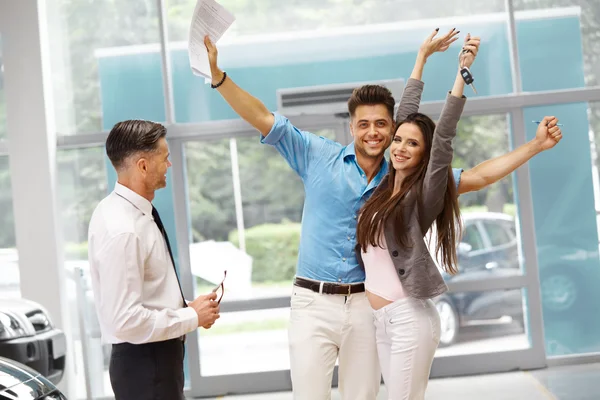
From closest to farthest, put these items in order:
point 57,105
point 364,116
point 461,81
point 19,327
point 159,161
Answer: point 159,161 < point 461,81 < point 364,116 < point 19,327 < point 57,105

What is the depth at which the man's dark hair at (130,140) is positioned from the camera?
2477 mm

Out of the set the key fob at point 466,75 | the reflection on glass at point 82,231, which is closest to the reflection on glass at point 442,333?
the reflection on glass at point 82,231

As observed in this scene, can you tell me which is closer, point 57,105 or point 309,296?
point 309,296

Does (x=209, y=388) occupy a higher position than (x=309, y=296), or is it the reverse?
(x=309, y=296)

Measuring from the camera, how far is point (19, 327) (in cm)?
467

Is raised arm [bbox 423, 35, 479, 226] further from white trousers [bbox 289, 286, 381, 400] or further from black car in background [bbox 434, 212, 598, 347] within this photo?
black car in background [bbox 434, 212, 598, 347]

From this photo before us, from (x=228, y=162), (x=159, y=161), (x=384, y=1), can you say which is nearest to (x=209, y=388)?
(x=228, y=162)

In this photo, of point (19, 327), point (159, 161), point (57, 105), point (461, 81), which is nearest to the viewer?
point (159, 161)

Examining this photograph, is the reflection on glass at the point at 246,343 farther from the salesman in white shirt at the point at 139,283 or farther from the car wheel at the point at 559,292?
the salesman in white shirt at the point at 139,283

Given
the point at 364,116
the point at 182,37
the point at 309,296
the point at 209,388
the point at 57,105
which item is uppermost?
the point at 182,37

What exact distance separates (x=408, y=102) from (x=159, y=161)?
1.13 metres

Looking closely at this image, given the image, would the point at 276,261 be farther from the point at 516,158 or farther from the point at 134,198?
the point at 134,198

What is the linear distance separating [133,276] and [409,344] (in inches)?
41.9

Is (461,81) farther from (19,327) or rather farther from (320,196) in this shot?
(19,327)
